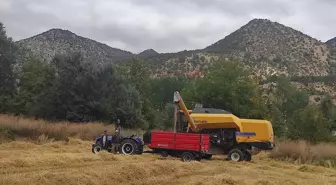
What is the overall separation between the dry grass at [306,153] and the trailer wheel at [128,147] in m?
7.84

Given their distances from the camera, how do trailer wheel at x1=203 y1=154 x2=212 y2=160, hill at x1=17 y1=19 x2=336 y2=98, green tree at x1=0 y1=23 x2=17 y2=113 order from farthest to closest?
hill at x1=17 y1=19 x2=336 y2=98 < green tree at x1=0 y1=23 x2=17 y2=113 < trailer wheel at x1=203 y1=154 x2=212 y2=160

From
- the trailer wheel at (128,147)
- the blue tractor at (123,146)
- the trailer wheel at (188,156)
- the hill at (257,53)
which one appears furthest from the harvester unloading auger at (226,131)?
the hill at (257,53)

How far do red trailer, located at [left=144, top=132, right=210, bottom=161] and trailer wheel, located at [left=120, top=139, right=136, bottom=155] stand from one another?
75 centimetres

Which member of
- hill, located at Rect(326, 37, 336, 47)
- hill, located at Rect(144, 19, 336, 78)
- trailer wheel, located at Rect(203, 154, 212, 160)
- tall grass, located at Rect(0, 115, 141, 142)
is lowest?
trailer wheel, located at Rect(203, 154, 212, 160)

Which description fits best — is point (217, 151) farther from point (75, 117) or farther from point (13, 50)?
point (13, 50)

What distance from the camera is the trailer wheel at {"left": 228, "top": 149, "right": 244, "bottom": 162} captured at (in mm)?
19281

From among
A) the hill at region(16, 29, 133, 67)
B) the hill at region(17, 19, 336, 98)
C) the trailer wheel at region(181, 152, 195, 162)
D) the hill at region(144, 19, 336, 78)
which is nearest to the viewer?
the trailer wheel at region(181, 152, 195, 162)

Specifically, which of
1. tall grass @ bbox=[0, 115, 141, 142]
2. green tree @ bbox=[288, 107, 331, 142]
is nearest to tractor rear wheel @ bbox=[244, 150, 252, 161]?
green tree @ bbox=[288, 107, 331, 142]

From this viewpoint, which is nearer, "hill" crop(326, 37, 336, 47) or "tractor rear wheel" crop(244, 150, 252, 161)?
"tractor rear wheel" crop(244, 150, 252, 161)

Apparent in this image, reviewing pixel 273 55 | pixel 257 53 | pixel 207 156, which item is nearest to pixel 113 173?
pixel 207 156

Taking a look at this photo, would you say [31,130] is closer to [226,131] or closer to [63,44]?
[226,131]

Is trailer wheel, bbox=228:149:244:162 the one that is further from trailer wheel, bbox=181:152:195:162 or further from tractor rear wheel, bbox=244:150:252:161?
trailer wheel, bbox=181:152:195:162

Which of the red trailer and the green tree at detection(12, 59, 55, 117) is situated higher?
the green tree at detection(12, 59, 55, 117)

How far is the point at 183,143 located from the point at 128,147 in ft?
7.54
